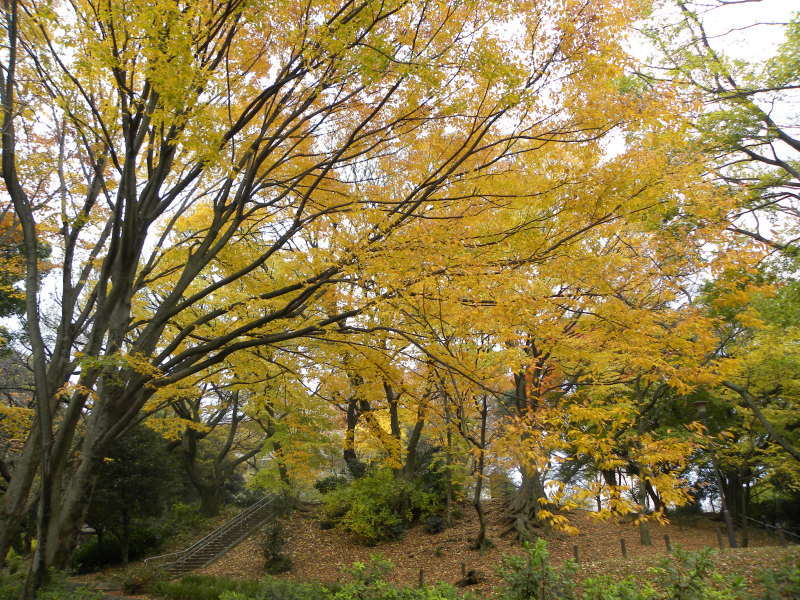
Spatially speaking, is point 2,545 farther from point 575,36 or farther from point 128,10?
point 575,36

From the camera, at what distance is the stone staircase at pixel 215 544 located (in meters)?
14.5

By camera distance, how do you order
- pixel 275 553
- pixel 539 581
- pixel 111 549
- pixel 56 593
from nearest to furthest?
1. pixel 56 593
2. pixel 539 581
3. pixel 275 553
4. pixel 111 549

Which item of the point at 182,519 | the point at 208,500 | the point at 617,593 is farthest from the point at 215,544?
the point at 617,593

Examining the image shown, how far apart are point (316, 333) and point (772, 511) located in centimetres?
2209

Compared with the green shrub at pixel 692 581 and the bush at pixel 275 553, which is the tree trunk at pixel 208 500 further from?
the green shrub at pixel 692 581

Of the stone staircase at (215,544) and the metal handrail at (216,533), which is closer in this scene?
the stone staircase at (215,544)

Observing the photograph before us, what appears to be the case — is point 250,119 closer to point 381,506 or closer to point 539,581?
point 539,581

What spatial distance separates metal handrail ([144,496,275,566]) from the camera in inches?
589

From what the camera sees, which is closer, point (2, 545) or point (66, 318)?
point (2, 545)

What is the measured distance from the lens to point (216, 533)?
56.2 ft

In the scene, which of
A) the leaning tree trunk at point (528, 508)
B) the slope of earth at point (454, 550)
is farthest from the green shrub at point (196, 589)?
the leaning tree trunk at point (528, 508)

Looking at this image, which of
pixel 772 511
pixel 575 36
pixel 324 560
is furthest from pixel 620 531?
pixel 575 36

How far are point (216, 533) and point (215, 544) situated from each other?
0.57 meters

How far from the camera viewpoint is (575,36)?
438cm
